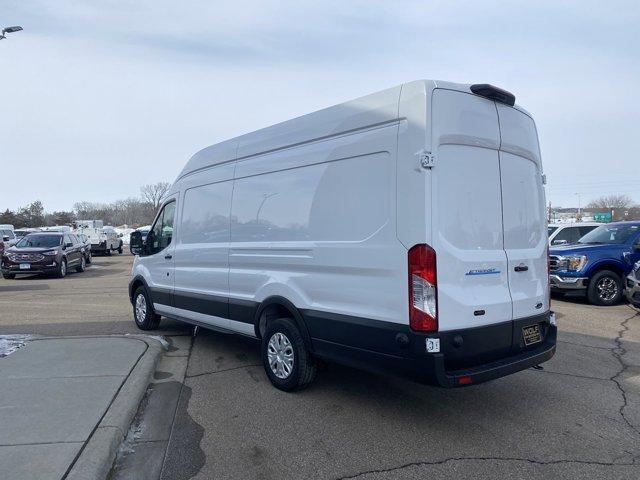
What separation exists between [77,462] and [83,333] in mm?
5294

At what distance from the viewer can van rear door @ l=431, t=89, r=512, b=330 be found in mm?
4051

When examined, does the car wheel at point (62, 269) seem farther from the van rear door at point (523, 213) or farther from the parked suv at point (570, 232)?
the van rear door at point (523, 213)

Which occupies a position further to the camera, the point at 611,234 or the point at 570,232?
the point at 570,232

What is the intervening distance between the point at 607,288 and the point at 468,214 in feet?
28.3

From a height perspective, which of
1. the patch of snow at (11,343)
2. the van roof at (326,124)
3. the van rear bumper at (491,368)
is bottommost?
the patch of snow at (11,343)

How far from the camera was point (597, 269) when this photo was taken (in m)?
11.1

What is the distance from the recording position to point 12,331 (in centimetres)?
864

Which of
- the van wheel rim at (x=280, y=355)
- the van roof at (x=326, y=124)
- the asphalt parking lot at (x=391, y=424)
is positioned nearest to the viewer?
the asphalt parking lot at (x=391, y=424)

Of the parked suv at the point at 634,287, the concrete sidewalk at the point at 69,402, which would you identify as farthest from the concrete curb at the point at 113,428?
the parked suv at the point at 634,287

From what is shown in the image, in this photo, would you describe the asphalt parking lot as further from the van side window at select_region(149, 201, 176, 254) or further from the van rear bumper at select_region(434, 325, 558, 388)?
the van side window at select_region(149, 201, 176, 254)

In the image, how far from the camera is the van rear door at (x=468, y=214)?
4.05 meters

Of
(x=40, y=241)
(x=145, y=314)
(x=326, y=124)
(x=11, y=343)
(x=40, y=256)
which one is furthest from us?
(x=40, y=241)

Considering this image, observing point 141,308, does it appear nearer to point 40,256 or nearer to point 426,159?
point 426,159

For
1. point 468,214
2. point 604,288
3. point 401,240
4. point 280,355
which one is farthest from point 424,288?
point 604,288
